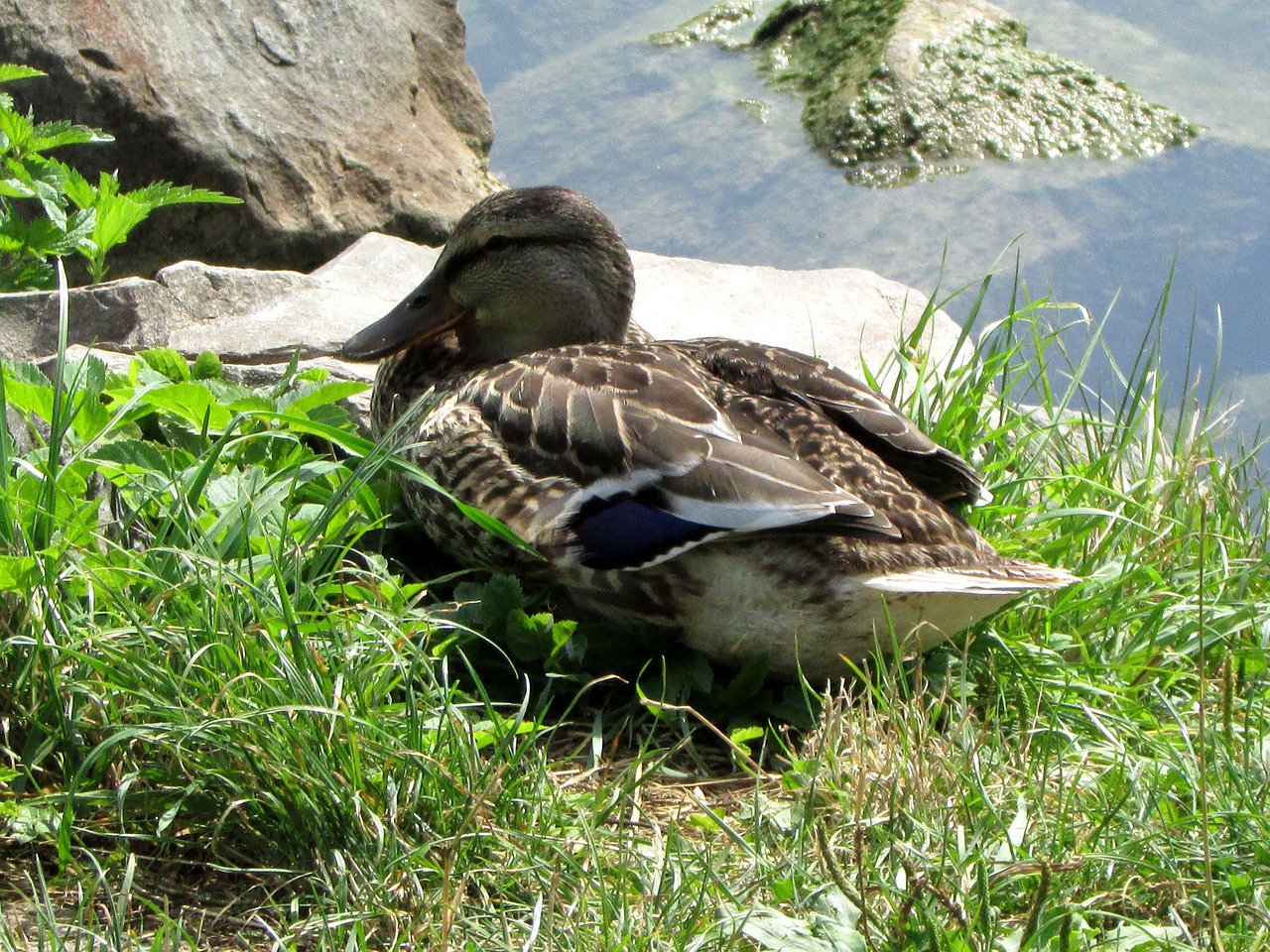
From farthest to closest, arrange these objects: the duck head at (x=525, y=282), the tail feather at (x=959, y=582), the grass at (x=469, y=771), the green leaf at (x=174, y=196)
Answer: the green leaf at (x=174, y=196), the duck head at (x=525, y=282), the tail feather at (x=959, y=582), the grass at (x=469, y=771)

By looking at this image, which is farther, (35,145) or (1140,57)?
(1140,57)

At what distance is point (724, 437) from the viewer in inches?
127

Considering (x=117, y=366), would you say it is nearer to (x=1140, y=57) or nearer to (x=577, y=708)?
(x=577, y=708)

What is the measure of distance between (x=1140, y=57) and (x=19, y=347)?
6.83m

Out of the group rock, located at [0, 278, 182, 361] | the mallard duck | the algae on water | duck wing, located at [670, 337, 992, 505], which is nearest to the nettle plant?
rock, located at [0, 278, 182, 361]

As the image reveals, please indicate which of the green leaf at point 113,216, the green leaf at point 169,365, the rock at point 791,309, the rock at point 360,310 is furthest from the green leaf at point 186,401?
the rock at point 791,309

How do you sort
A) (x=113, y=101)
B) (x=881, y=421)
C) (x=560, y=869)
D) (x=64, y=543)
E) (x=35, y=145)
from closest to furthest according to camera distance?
(x=560, y=869), (x=64, y=543), (x=881, y=421), (x=35, y=145), (x=113, y=101)

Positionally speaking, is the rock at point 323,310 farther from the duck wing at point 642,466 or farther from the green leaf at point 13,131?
the duck wing at point 642,466

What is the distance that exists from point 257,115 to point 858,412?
129 inches

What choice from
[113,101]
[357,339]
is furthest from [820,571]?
[113,101]

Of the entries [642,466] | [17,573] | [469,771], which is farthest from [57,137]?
[469,771]

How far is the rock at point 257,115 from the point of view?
18.0ft

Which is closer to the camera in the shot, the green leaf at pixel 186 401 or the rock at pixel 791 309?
the green leaf at pixel 186 401

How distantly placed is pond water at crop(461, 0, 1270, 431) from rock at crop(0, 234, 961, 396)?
83cm
